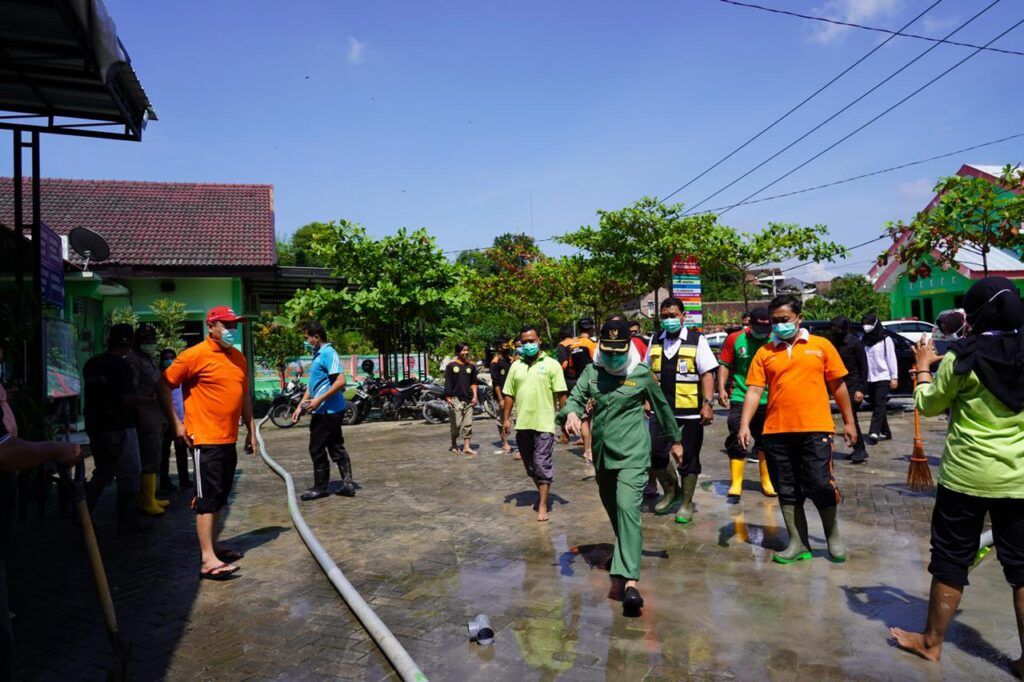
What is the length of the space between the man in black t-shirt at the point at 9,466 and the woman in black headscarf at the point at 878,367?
9.56 m

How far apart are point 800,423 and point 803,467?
33cm

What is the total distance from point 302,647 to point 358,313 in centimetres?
1357

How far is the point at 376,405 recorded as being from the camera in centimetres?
1730

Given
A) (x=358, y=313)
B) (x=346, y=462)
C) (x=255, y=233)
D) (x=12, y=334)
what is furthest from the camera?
(x=255, y=233)

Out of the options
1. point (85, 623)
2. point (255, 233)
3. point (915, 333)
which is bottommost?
point (85, 623)

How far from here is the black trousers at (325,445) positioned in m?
7.74

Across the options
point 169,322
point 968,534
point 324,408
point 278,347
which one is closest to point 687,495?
point 968,534

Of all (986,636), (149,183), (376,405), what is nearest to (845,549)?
(986,636)

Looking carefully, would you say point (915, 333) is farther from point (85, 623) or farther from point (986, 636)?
point (85, 623)

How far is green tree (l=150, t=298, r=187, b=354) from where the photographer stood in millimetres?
15742

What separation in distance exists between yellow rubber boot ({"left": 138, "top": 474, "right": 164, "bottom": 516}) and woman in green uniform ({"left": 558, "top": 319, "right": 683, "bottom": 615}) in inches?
Answer: 189

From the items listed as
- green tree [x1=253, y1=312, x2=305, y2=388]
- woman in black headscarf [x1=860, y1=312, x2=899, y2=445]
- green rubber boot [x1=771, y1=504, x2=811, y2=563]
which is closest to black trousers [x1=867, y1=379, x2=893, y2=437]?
woman in black headscarf [x1=860, y1=312, x2=899, y2=445]

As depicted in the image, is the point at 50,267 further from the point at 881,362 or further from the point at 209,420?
the point at 881,362

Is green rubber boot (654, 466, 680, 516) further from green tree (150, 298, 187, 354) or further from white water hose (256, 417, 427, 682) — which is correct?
green tree (150, 298, 187, 354)
